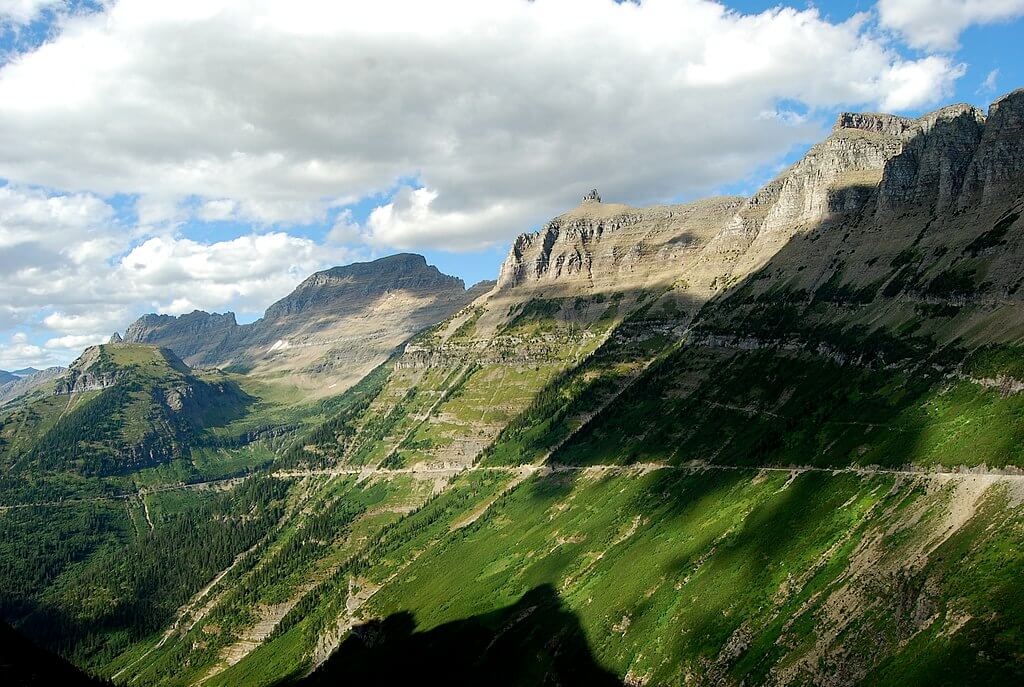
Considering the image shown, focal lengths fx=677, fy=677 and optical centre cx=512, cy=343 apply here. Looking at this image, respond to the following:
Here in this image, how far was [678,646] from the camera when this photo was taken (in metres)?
110

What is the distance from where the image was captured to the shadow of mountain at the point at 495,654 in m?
129

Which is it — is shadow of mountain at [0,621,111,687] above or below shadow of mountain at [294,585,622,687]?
above

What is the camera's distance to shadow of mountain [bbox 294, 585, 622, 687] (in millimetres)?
128750

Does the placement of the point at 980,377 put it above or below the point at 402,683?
above

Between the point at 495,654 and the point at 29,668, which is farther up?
the point at 29,668

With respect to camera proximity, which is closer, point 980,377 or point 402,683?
point 980,377

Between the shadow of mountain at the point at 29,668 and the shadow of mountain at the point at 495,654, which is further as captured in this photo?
the shadow of mountain at the point at 495,654

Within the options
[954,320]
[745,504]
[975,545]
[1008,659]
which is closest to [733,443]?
[745,504]

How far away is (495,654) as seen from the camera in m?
152

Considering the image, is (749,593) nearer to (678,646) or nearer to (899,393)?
(678,646)

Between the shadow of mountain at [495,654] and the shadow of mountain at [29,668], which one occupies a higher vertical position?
the shadow of mountain at [29,668]

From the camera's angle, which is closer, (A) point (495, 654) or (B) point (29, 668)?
(B) point (29, 668)

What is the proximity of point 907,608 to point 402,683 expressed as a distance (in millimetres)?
125256

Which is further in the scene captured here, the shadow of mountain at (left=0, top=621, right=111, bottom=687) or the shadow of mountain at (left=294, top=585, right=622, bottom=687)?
the shadow of mountain at (left=294, top=585, right=622, bottom=687)
